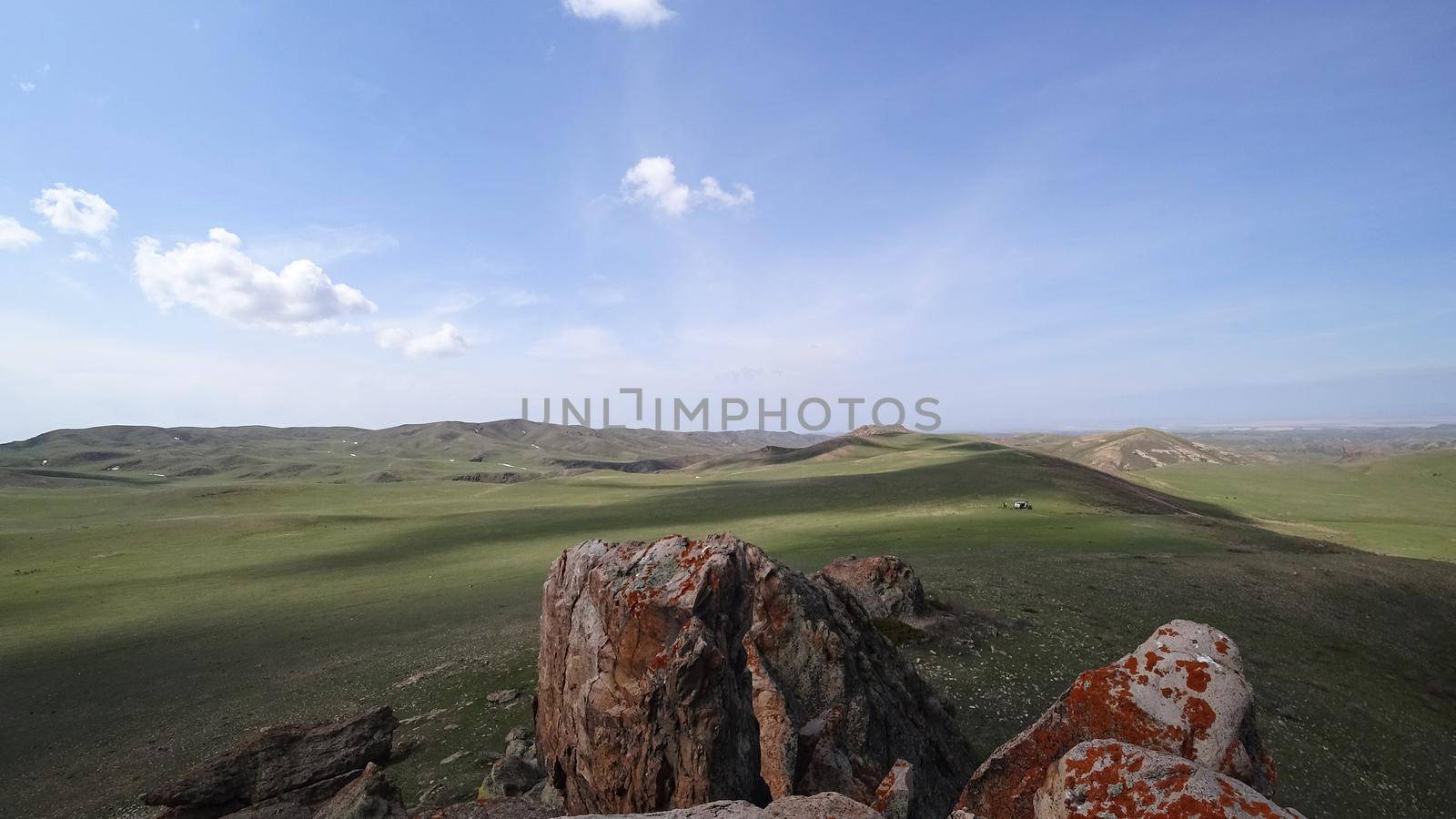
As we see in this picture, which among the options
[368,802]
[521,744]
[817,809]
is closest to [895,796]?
[817,809]

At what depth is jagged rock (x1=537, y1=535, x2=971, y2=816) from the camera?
457 inches

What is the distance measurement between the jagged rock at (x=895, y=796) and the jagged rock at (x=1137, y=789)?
2.99 metres

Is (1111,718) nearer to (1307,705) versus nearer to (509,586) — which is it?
(1307,705)

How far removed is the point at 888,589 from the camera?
26250 millimetres

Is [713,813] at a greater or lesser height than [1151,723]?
lesser

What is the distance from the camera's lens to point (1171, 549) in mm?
44062

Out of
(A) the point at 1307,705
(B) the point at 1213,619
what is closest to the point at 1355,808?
(A) the point at 1307,705

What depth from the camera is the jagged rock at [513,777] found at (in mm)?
14742

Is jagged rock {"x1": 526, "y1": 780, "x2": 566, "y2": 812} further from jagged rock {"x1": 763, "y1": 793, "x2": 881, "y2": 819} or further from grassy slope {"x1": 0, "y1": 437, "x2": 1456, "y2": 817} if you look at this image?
jagged rock {"x1": 763, "y1": 793, "x2": 881, "y2": 819}

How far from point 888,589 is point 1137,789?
814 inches

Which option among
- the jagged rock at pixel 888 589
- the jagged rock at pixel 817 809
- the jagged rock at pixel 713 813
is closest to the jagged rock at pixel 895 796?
the jagged rock at pixel 817 809

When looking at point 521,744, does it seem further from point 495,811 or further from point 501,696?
point 495,811

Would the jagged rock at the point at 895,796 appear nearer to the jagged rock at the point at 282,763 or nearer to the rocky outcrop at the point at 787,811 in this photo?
the rocky outcrop at the point at 787,811

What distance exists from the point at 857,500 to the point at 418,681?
5407cm
